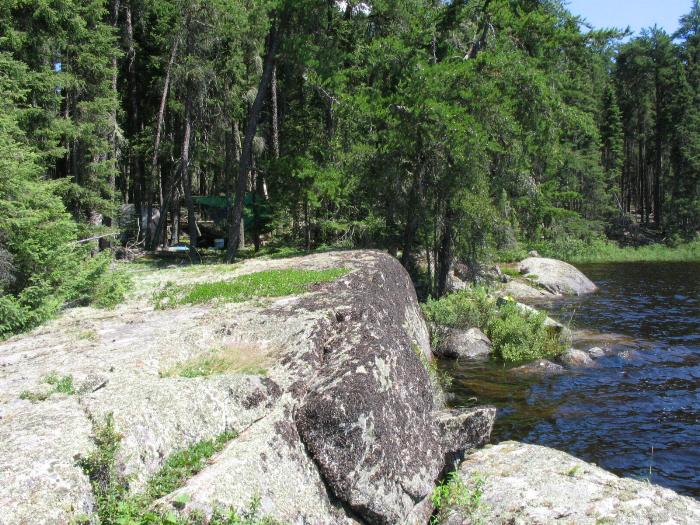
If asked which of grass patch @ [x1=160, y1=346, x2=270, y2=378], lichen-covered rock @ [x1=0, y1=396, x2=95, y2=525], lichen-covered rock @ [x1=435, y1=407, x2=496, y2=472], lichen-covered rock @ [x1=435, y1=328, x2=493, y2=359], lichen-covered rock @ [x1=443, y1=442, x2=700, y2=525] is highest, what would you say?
grass patch @ [x1=160, y1=346, x2=270, y2=378]

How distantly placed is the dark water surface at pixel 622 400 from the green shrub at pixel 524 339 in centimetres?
83

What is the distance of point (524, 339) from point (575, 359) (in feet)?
4.08

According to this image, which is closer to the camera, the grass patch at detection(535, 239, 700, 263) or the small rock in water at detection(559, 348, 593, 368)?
the small rock in water at detection(559, 348, 593, 368)

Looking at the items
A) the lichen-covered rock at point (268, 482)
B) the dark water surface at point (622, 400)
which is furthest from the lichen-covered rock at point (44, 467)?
the dark water surface at point (622, 400)

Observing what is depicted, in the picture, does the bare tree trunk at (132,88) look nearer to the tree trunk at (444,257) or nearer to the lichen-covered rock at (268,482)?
the tree trunk at (444,257)

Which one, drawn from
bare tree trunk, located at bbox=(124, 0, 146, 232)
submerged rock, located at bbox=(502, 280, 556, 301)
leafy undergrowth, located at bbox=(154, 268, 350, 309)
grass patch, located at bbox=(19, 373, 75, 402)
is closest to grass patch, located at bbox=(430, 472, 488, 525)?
leafy undergrowth, located at bbox=(154, 268, 350, 309)

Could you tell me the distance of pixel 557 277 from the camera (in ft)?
81.1

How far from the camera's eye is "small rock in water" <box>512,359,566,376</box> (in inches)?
475

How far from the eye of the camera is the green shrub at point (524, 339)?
43.4 ft

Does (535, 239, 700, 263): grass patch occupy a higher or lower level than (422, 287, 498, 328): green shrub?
lower

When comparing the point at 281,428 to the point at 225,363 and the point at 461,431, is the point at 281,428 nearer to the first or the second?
the point at 225,363

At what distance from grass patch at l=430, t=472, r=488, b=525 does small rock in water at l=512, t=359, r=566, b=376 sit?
253 inches

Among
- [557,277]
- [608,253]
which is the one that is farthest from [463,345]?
[608,253]

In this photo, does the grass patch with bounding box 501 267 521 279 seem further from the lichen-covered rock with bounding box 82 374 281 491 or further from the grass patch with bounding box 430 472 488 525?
the lichen-covered rock with bounding box 82 374 281 491
